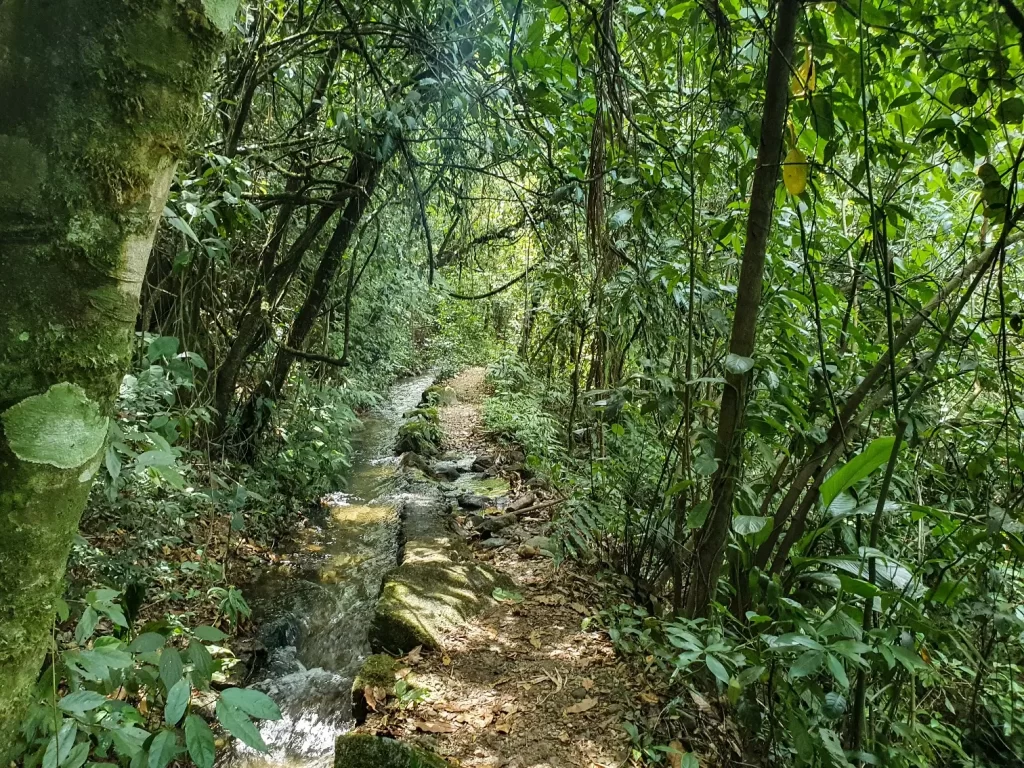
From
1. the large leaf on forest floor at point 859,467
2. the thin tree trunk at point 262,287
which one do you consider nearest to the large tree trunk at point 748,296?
the large leaf on forest floor at point 859,467

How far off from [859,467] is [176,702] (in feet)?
6.11

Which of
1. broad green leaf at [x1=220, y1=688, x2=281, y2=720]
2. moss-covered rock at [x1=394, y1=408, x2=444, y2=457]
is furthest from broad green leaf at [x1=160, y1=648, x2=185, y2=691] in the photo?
moss-covered rock at [x1=394, y1=408, x2=444, y2=457]

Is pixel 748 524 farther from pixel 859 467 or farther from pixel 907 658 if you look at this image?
pixel 907 658

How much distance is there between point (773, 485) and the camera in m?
2.32

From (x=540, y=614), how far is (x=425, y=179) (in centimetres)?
403

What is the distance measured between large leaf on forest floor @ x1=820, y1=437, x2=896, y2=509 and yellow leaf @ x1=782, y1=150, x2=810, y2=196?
2.66 ft

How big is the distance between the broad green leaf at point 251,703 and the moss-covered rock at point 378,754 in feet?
3.98

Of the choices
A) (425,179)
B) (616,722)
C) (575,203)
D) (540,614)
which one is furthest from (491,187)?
(616,722)

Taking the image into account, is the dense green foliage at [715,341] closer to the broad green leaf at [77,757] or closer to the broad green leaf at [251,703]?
the broad green leaf at [77,757]

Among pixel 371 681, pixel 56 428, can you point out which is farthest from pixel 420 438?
pixel 56 428

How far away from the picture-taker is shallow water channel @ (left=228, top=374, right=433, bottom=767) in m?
3.11

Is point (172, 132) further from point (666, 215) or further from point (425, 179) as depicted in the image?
point (425, 179)

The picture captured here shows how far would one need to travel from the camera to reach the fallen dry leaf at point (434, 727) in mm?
2484

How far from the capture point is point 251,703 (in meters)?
1.22
